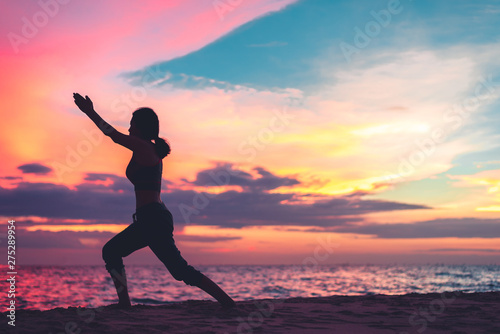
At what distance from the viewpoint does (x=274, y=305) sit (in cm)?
590

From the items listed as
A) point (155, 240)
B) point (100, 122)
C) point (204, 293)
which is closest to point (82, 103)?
point (100, 122)

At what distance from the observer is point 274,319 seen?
4711 millimetres

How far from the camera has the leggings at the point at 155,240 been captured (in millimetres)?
4527

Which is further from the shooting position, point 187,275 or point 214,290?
point 214,290

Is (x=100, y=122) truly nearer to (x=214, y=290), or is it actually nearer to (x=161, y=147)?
(x=161, y=147)

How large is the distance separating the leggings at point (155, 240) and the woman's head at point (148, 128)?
61cm

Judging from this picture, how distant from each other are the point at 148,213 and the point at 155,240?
30 centimetres

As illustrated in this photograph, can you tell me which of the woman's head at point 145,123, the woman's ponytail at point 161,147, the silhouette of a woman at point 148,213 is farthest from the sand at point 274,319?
the woman's head at point 145,123

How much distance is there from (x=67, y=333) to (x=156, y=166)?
181cm

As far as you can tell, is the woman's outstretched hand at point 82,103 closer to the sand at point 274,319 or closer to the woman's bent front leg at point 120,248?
the woman's bent front leg at point 120,248

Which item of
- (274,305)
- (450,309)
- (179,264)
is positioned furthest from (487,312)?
(179,264)

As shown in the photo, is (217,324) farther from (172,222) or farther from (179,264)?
(172,222)

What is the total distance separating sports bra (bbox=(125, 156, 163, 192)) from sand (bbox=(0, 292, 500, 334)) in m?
1.37

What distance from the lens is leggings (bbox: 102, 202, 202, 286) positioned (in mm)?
4527
